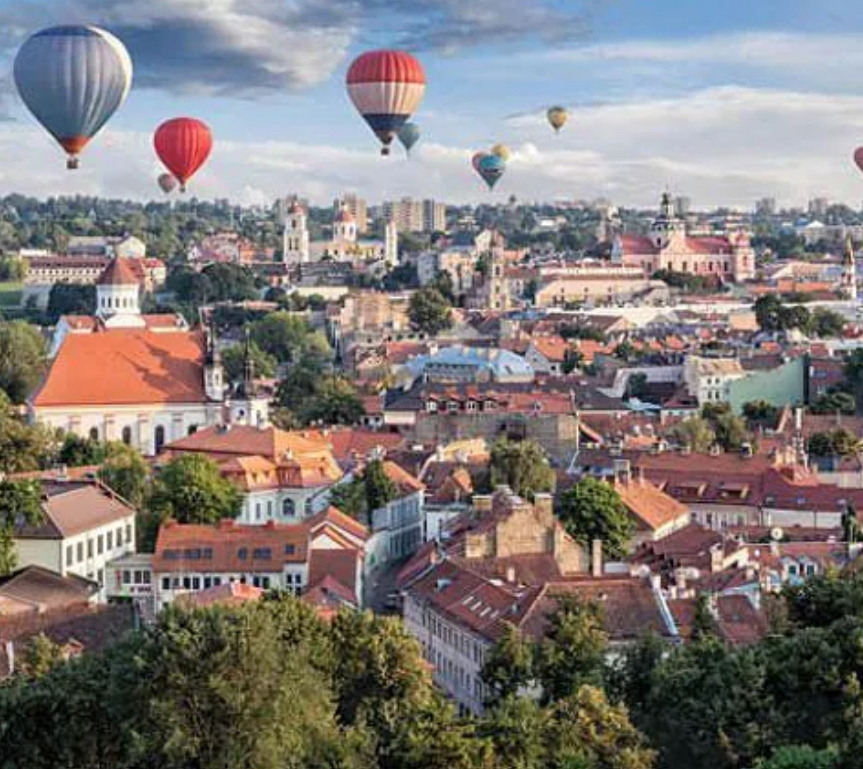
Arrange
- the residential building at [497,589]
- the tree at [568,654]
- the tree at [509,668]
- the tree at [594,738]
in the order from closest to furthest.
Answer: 1. the tree at [594,738]
2. the tree at [568,654]
3. the tree at [509,668]
4. the residential building at [497,589]

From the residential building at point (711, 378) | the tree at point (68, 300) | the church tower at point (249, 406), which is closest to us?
the church tower at point (249, 406)

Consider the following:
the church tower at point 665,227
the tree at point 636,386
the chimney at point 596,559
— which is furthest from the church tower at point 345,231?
the chimney at point 596,559

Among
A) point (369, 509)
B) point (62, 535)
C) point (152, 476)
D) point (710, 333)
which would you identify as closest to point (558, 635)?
point (62, 535)

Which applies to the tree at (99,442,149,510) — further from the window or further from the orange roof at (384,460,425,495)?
the window

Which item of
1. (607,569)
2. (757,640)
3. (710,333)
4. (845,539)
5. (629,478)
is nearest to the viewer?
(757,640)

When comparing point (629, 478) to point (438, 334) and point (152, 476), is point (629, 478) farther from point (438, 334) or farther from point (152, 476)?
point (438, 334)

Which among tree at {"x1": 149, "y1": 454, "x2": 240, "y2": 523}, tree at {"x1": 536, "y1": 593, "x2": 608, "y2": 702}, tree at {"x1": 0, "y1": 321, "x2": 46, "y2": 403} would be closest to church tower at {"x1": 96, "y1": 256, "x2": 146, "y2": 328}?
tree at {"x1": 0, "y1": 321, "x2": 46, "y2": 403}

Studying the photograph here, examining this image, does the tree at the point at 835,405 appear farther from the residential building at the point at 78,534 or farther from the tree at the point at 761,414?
the residential building at the point at 78,534
